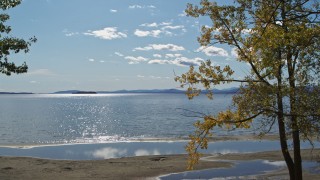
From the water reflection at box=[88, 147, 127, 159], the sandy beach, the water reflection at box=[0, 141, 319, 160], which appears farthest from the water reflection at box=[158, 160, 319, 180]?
the water reflection at box=[88, 147, 127, 159]

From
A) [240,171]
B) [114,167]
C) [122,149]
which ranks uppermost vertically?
[114,167]

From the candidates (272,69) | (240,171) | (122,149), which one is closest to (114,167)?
(240,171)

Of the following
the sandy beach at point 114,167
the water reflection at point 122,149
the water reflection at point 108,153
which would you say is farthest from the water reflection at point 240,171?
the water reflection at point 108,153

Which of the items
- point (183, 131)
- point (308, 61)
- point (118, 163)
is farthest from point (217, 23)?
point (183, 131)

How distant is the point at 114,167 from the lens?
32531 mm

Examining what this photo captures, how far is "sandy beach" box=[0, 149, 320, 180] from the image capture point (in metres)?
28.9

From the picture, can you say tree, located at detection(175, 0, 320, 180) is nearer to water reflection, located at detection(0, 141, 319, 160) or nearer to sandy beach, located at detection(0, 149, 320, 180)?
sandy beach, located at detection(0, 149, 320, 180)

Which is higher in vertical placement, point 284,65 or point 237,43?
point 237,43

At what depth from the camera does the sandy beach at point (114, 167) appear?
1137 inches

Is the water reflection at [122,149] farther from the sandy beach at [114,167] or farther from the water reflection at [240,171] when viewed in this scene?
the water reflection at [240,171]

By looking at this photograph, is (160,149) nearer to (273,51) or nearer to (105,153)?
(105,153)

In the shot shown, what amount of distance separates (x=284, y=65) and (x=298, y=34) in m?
3.52

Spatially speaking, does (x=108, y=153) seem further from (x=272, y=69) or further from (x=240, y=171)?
(x=272, y=69)

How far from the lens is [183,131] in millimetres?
65125
